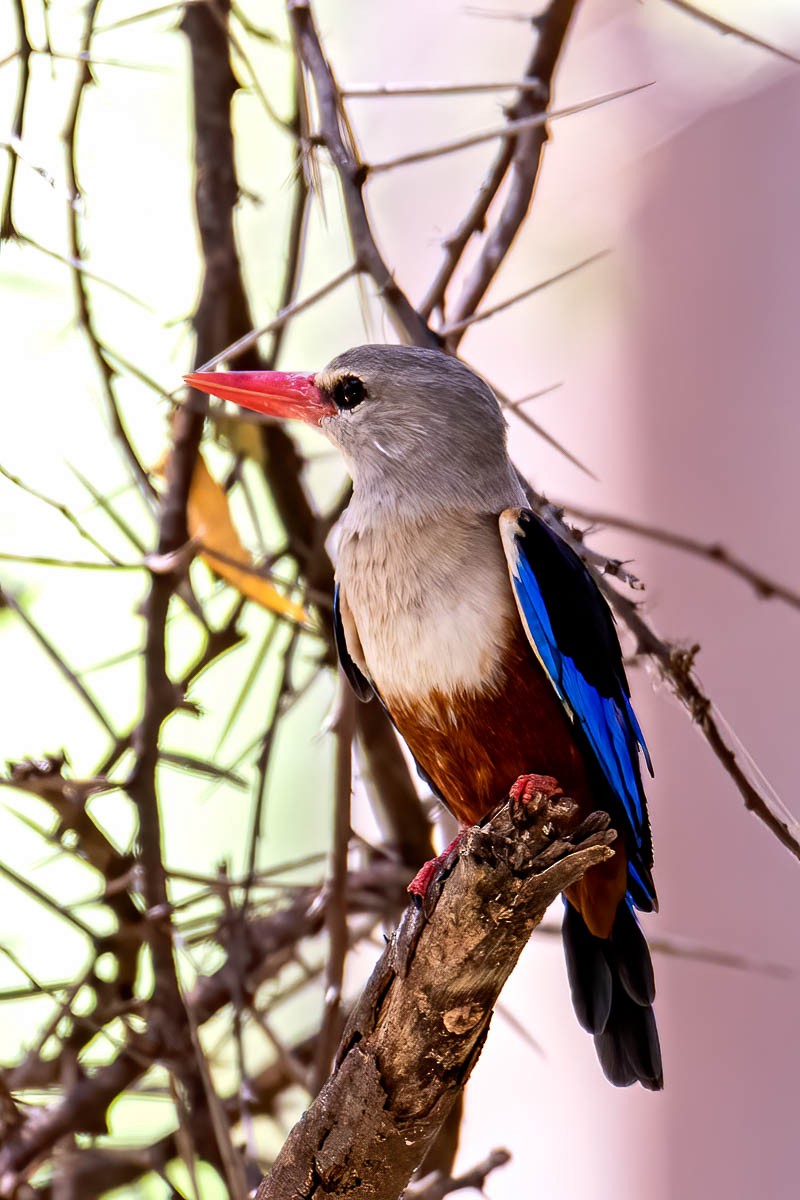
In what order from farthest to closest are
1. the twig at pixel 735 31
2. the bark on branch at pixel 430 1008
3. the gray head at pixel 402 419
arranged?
the gray head at pixel 402 419 → the twig at pixel 735 31 → the bark on branch at pixel 430 1008

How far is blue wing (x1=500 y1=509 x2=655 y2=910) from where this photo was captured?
162 cm

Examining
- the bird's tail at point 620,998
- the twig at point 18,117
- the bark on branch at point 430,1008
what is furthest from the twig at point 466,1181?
the twig at point 18,117

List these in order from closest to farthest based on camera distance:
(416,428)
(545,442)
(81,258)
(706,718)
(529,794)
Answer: (529,794)
(706,718)
(416,428)
(81,258)
(545,442)

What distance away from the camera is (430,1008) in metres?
1.31

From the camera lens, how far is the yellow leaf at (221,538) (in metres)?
2.06

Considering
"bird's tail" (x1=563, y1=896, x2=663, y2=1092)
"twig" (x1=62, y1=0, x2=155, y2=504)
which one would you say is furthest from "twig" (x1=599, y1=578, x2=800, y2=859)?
"twig" (x1=62, y1=0, x2=155, y2=504)

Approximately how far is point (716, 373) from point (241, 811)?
187 centimetres

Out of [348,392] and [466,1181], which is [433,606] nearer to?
[348,392]

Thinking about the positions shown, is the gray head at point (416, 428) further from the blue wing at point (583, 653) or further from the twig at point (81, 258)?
the twig at point (81, 258)

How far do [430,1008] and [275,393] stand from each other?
996 millimetres

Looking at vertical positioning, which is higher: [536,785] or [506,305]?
[506,305]

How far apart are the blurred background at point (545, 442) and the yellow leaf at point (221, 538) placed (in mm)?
642

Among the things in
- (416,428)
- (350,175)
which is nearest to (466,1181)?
(416,428)

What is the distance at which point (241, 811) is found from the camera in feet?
12.4
